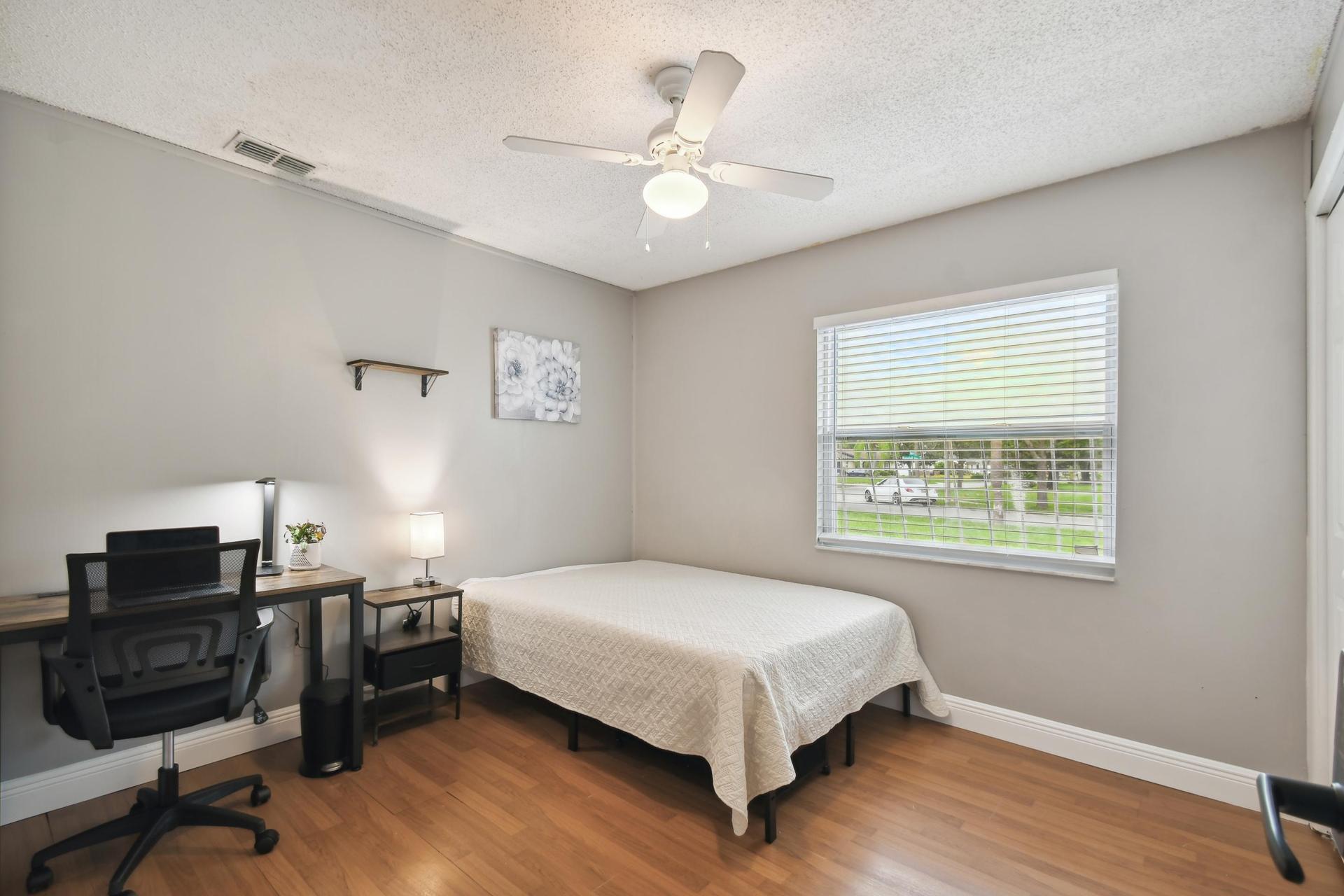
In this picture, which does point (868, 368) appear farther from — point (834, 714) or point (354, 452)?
point (354, 452)

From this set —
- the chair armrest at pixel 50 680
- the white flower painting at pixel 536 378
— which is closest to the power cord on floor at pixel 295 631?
the chair armrest at pixel 50 680

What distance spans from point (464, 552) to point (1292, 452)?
3.76 meters

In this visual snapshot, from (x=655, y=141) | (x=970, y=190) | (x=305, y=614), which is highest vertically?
(x=970, y=190)

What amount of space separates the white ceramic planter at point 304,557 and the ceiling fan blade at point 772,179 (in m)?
2.37

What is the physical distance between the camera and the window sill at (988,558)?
2.74 m

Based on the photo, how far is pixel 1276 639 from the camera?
92.3 inches

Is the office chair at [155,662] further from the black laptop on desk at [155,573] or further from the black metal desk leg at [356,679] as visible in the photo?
the black metal desk leg at [356,679]

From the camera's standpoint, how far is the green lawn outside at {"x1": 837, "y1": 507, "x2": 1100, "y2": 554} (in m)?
2.82

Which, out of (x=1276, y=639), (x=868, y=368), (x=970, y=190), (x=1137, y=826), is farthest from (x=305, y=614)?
(x=1276, y=639)

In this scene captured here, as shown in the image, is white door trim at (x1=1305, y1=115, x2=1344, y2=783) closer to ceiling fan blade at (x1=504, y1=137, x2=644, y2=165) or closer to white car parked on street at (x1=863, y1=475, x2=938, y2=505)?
white car parked on street at (x1=863, y1=475, x2=938, y2=505)

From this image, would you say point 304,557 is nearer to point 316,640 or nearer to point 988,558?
point 316,640

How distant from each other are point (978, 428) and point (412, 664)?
2.94m

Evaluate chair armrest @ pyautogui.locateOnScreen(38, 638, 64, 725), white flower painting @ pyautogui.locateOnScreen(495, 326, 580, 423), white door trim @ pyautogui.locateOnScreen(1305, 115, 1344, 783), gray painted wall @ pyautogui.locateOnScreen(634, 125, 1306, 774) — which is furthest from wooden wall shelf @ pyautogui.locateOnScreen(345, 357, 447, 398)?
white door trim @ pyautogui.locateOnScreen(1305, 115, 1344, 783)

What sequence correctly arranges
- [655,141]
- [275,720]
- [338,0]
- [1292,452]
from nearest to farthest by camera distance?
[338,0] → [655,141] → [1292,452] → [275,720]
